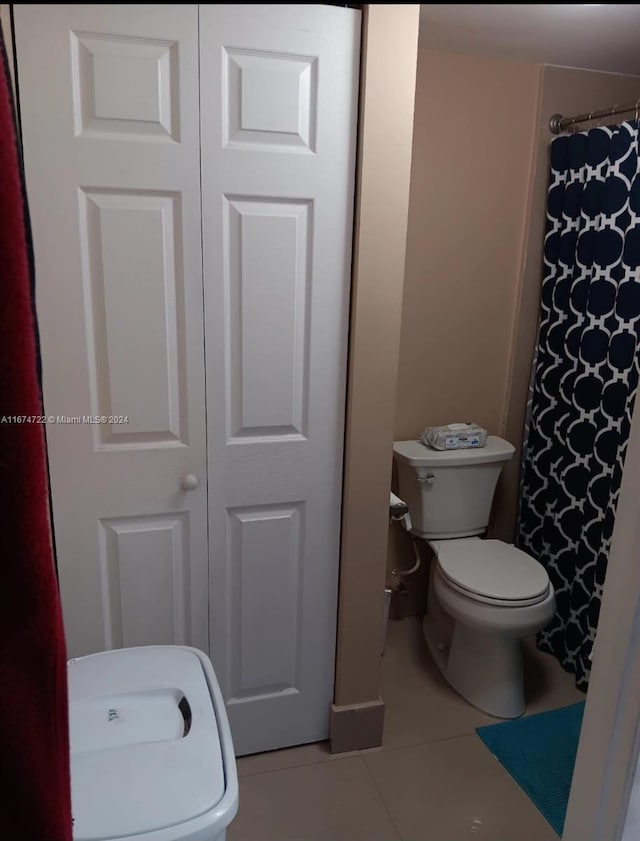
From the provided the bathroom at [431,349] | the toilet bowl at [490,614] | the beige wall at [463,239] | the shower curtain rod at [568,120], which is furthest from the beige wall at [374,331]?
the shower curtain rod at [568,120]

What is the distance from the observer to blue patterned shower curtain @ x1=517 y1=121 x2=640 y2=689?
2035mm

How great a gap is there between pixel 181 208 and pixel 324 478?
781 millimetres

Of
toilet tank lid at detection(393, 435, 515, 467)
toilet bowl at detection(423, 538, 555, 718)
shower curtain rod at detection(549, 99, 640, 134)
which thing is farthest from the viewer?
toilet tank lid at detection(393, 435, 515, 467)

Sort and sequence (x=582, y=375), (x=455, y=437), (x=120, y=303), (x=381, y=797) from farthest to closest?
(x=455, y=437) < (x=582, y=375) < (x=381, y=797) < (x=120, y=303)

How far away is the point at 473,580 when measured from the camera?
2.11m

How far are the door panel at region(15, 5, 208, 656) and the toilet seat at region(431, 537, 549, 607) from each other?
0.88m

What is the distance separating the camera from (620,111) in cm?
204

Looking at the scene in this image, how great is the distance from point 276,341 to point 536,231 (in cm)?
133

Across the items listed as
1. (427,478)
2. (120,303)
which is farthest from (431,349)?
(120,303)

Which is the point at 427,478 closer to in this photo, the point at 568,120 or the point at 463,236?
the point at 463,236

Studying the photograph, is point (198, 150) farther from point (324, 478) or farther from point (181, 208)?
point (324, 478)

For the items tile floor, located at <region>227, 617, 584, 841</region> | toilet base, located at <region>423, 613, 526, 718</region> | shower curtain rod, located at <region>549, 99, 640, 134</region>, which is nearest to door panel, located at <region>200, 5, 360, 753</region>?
tile floor, located at <region>227, 617, 584, 841</region>

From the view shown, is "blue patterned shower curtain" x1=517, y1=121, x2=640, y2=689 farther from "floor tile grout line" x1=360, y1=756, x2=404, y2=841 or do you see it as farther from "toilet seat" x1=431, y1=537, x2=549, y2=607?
"floor tile grout line" x1=360, y1=756, x2=404, y2=841

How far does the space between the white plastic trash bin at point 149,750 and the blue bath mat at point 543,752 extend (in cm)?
114
